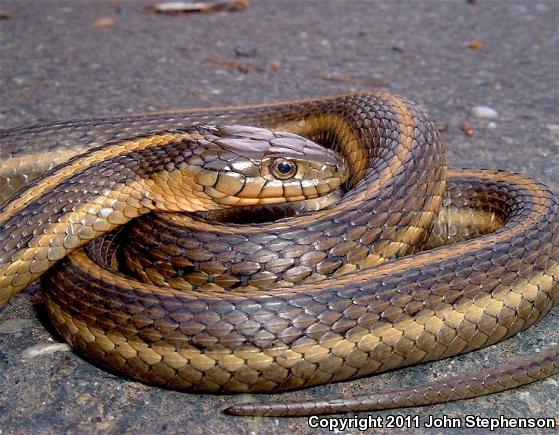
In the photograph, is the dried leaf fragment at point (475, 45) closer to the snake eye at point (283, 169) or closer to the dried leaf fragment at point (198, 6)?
the dried leaf fragment at point (198, 6)

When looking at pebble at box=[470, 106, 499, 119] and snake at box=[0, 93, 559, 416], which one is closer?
snake at box=[0, 93, 559, 416]

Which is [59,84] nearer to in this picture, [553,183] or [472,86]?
[472,86]

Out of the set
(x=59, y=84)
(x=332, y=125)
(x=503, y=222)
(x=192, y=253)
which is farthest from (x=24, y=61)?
(x=503, y=222)

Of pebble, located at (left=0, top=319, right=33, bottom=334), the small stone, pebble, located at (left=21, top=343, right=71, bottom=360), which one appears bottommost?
pebble, located at (left=0, top=319, right=33, bottom=334)

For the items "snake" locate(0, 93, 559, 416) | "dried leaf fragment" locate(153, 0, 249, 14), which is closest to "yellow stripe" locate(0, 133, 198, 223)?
"snake" locate(0, 93, 559, 416)

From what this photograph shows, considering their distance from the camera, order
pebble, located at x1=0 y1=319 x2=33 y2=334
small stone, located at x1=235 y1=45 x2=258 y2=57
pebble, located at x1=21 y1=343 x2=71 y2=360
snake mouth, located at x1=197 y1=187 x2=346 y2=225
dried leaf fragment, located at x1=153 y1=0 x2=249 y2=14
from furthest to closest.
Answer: dried leaf fragment, located at x1=153 y1=0 x2=249 y2=14 < small stone, located at x1=235 y1=45 x2=258 y2=57 < snake mouth, located at x1=197 y1=187 x2=346 y2=225 < pebble, located at x1=0 y1=319 x2=33 y2=334 < pebble, located at x1=21 y1=343 x2=71 y2=360

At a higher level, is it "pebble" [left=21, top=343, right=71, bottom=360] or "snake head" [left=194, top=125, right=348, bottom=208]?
"snake head" [left=194, top=125, right=348, bottom=208]

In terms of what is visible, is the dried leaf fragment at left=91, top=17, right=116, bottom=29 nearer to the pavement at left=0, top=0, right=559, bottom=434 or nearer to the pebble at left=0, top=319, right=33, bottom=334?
the pavement at left=0, top=0, right=559, bottom=434

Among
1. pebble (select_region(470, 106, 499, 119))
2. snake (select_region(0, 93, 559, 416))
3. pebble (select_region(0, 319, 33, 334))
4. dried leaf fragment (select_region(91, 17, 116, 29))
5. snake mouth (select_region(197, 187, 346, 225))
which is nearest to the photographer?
snake (select_region(0, 93, 559, 416))
